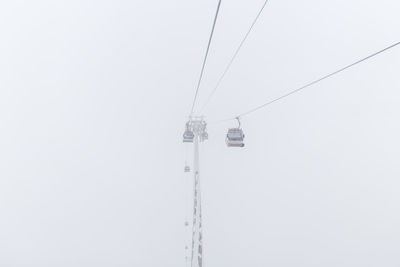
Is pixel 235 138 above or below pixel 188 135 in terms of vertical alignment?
below

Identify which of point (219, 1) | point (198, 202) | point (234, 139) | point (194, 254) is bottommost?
point (194, 254)

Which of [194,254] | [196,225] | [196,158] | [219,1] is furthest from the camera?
[196,158]

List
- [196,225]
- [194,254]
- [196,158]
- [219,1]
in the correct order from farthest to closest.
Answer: [196,158] → [196,225] → [194,254] → [219,1]

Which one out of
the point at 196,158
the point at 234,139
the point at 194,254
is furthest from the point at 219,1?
the point at 234,139

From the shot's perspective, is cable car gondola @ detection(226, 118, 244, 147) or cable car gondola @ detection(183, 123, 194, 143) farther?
cable car gondola @ detection(183, 123, 194, 143)

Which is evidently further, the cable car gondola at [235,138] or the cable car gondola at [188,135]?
the cable car gondola at [188,135]

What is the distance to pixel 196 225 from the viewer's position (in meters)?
14.3

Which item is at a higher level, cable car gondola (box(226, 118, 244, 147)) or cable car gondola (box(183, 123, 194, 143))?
cable car gondola (box(183, 123, 194, 143))

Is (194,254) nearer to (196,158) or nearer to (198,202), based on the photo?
(198,202)

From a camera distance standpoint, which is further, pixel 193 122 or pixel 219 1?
pixel 193 122

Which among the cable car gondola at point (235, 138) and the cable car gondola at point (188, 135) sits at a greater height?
the cable car gondola at point (188, 135)

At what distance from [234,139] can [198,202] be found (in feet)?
35.8

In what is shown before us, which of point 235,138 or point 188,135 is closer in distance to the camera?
point 235,138

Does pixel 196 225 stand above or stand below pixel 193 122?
below
